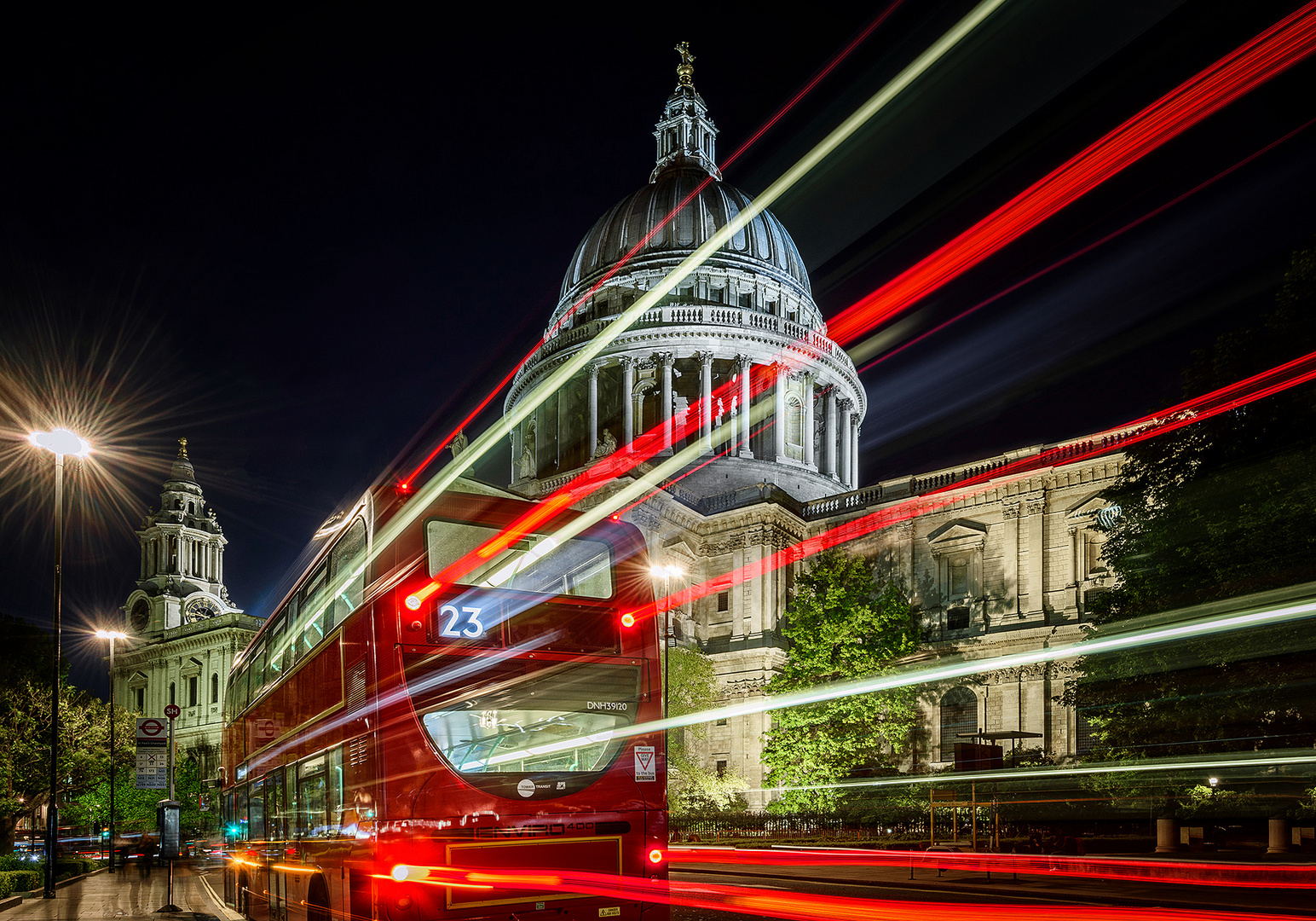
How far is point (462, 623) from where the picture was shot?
9.69 metres

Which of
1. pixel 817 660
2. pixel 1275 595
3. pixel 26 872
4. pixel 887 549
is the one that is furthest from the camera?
pixel 887 549

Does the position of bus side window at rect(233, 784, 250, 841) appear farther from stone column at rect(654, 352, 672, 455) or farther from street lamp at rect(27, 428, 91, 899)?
stone column at rect(654, 352, 672, 455)

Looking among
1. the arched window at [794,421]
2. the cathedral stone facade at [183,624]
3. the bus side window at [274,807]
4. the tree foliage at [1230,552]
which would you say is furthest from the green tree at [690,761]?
the cathedral stone facade at [183,624]

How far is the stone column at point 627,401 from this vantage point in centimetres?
6412

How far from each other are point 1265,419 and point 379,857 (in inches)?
665

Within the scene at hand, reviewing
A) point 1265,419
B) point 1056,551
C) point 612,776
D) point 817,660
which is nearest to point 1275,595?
point 1265,419

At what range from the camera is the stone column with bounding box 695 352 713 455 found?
6253 centimetres

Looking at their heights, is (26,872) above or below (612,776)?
below

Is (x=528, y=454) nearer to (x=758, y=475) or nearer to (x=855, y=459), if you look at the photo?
(x=758, y=475)

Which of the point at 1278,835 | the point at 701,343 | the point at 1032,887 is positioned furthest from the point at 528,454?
the point at 1032,887

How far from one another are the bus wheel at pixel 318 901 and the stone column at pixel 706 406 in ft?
165

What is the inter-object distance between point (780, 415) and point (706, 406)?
5.19 meters

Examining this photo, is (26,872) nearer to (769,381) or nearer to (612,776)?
→ (612,776)

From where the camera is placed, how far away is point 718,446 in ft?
209
